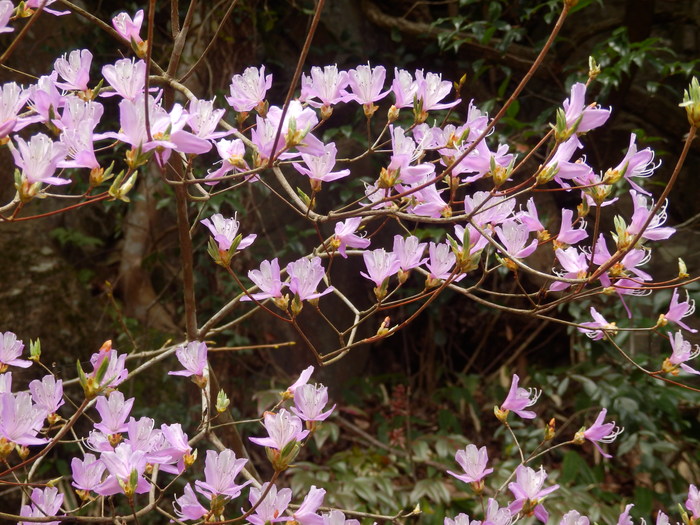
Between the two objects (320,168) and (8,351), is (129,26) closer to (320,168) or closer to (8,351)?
(320,168)

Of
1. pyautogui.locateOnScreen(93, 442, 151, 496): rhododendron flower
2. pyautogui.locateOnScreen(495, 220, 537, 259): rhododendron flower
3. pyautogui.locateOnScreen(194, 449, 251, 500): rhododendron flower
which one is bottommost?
pyautogui.locateOnScreen(194, 449, 251, 500): rhododendron flower

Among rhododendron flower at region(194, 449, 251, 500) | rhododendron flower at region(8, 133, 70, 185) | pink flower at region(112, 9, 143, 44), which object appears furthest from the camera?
pink flower at region(112, 9, 143, 44)

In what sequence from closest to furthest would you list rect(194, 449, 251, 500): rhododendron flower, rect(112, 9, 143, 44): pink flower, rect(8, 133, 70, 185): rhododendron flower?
rect(8, 133, 70, 185): rhododendron flower, rect(194, 449, 251, 500): rhododendron flower, rect(112, 9, 143, 44): pink flower

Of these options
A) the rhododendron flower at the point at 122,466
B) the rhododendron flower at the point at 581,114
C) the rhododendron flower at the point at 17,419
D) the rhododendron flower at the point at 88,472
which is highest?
the rhododendron flower at the point at 581,114

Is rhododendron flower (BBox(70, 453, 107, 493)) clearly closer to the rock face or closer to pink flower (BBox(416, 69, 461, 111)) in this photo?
pink flower (BBox(416, 69, 461, 111))

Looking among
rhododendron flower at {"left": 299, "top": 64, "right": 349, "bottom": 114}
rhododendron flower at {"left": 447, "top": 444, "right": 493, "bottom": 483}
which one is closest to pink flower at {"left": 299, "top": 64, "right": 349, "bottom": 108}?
rhododendron flower at {"left": 299, "top": 64, "right": 349, "bottom": 114}

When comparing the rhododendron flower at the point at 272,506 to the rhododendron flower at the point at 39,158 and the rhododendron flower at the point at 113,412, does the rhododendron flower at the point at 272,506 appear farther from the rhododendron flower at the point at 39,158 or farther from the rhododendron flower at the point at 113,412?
the rhododendron flower at the point at 39,158

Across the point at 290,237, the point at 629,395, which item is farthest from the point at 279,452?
the point at 290,237

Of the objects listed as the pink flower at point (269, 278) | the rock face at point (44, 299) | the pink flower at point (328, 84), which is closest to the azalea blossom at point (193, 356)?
the pink flower at point (269, 278)
